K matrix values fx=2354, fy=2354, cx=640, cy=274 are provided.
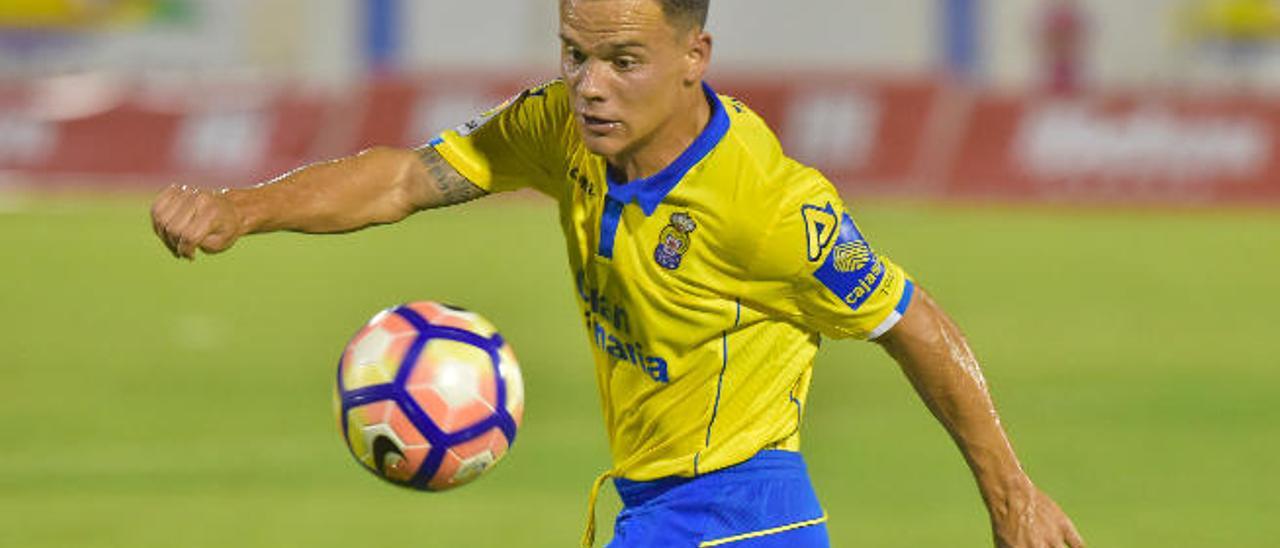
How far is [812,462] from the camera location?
11.6 m

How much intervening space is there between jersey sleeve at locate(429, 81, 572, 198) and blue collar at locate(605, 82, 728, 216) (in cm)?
45

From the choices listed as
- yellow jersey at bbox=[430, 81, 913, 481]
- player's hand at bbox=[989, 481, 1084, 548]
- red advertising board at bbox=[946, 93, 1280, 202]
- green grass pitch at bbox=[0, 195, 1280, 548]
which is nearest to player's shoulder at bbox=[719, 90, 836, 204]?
yellow jersey at bbox=[430, 81, 913, 481]

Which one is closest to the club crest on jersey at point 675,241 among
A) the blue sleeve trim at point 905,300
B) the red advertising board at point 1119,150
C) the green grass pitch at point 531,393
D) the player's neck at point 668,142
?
the player's neck at point 668,142

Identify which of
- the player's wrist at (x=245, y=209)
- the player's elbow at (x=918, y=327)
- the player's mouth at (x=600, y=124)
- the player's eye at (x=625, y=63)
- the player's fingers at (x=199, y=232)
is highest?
the player's eye at (x=625, y=63)

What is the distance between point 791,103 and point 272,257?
7.18m

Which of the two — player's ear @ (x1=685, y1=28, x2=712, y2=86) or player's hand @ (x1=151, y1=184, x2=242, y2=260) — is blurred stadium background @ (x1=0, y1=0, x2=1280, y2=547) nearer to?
player's hand @ (x1=151, y1=184, x2=242, y2=260)

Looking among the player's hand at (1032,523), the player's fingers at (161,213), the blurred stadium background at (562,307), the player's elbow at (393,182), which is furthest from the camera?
the blurred stadium background at (562,307)

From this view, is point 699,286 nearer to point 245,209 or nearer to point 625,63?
point 625,63

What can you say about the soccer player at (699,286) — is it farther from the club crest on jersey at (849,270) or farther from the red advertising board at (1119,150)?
the red advertising board at (1119,150)

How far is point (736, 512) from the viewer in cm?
566

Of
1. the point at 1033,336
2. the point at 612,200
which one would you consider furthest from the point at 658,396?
the point at 1033,336

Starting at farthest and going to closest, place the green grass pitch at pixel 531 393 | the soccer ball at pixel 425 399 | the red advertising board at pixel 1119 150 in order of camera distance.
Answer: the red advertising board at pixel 1119 150 < the green grass pitch at pixel 531 393 < the soccer ball at pixel 425 399

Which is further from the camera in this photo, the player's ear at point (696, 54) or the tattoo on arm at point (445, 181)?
the tattoo on arm at point (445, 181)

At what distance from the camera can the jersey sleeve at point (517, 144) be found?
5961 mm
